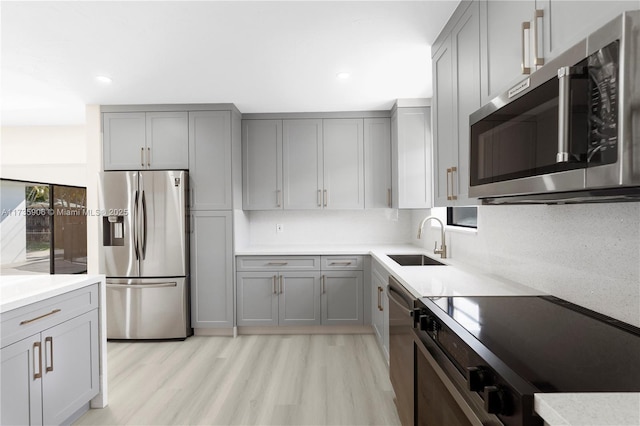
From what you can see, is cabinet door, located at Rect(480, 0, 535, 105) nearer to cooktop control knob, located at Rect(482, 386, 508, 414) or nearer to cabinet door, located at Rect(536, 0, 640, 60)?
cabinet door, located at Rect(536, 0, 640, 60)

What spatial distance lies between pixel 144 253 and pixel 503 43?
11.2 ft

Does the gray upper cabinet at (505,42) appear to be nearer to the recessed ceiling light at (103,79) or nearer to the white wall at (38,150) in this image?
the recessed ceiling light at (103,79)

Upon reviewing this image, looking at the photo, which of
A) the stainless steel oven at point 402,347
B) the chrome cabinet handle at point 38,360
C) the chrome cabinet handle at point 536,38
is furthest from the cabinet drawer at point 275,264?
the chrome cabinet handle at point 536,38

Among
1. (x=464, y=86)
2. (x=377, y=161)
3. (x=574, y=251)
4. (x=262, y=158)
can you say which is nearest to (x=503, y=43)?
(x=464, y=86)

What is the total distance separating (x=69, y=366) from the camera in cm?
203

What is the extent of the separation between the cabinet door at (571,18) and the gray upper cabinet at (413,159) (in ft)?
7.96

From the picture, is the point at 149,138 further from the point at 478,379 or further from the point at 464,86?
the point at 478,379

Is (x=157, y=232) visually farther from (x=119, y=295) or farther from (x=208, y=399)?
(x=208, y=399)

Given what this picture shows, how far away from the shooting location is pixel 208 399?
243cm

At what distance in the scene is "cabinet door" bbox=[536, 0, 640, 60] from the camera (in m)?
0.86

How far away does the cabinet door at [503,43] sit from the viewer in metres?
1.29

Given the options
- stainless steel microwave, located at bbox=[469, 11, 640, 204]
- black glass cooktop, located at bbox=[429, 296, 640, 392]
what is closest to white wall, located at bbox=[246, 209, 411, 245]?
black glass cooktop, located at bbox=[429, 296, 640, 392]

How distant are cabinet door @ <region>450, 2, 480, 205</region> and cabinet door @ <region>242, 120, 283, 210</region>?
2.33m

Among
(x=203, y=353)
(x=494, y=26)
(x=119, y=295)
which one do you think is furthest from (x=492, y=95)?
(x=119, y=295)
